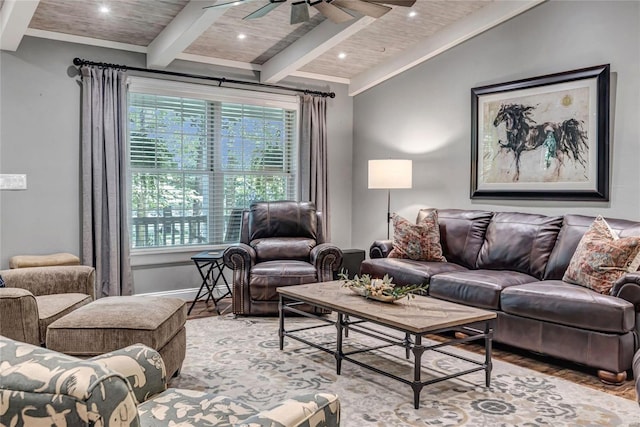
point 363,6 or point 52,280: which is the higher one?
point 363,6

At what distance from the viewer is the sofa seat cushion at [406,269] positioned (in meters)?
4.39

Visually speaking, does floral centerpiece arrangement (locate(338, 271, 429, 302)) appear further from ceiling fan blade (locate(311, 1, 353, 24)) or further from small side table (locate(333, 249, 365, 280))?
small side table (locate(333, 249, 365, 280))

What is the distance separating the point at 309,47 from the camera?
5145mm

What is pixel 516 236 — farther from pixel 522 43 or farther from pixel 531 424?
pixel 531 424

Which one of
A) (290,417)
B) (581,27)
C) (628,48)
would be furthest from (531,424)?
(581,27)

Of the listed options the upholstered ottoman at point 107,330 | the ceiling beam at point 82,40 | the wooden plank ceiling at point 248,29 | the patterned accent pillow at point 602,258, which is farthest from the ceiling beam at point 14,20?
the patterned accent pillow at point 602,258

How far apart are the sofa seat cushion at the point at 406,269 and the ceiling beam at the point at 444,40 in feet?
7.42

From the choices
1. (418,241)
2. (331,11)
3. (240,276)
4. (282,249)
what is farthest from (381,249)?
(331,11)

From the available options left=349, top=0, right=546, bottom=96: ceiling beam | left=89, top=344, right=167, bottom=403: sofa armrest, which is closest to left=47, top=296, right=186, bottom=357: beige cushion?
left=89, top=344, right=167, bottom=403: sofa armrest

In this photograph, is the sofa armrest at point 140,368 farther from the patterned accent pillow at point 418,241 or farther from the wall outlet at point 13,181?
the wall outlet at point 13,181

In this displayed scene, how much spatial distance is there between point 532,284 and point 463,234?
119 cm

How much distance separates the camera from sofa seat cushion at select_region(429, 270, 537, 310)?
3822 millimetres

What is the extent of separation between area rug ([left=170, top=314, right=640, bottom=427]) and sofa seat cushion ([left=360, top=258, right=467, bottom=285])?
69cm

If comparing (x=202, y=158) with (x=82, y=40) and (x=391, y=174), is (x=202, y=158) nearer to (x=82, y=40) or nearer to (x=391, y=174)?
(x=82, y=40)
